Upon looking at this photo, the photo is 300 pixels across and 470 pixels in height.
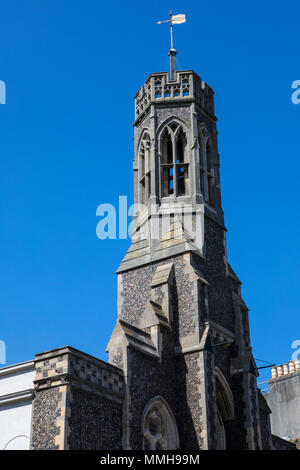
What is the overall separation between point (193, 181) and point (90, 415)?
12.7m

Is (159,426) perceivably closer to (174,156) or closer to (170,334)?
(170,334)

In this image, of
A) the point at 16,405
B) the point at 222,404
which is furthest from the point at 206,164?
the point at 16,405

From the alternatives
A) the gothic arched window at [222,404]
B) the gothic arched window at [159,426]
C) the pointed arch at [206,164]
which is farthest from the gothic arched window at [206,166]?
the gothic arched window at [159,426]

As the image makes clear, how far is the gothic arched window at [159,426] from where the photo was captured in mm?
23125

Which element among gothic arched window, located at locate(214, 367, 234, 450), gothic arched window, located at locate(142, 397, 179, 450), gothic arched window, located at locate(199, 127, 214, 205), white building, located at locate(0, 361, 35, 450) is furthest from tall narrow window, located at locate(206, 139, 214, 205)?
white building, located at locate(0, 361, 35, 450)

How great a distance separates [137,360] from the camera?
77.6 feet

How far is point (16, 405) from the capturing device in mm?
21703

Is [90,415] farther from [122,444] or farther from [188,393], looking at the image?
[188,393]

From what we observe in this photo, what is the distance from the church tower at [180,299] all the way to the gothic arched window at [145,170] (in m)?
0.06

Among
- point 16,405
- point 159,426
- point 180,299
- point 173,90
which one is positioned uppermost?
point 173,90

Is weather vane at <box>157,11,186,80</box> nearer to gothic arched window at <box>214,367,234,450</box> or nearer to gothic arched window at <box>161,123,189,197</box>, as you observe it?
gothic arched window at <box>161,123,189,197</box>

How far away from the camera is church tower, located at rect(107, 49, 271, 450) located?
2392 cm

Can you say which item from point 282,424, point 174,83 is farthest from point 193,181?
point 282,424

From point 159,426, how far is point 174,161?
39.9 feet
